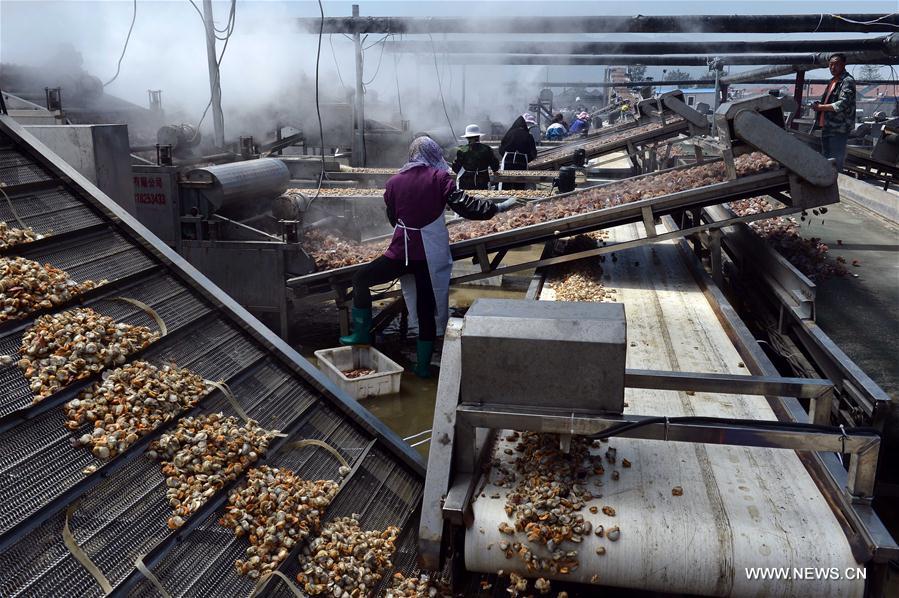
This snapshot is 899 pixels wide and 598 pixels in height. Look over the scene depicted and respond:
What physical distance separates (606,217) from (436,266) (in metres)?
1.46

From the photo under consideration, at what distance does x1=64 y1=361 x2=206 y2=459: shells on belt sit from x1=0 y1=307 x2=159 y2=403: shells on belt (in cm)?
8

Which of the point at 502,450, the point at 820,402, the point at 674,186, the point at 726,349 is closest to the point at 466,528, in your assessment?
the point at 502,450

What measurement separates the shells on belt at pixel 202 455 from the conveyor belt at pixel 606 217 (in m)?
3.41

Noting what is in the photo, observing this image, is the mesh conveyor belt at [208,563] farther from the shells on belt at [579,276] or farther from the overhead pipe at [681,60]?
the overhead pipe at [681,60]

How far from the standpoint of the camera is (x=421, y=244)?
5.73 meters

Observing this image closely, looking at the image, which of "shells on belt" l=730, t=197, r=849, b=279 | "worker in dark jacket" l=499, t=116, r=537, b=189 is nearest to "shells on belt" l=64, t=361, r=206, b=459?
"shells on belt" l=730, t=197, r=849, b=279

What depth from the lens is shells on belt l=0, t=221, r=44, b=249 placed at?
10.1 feet

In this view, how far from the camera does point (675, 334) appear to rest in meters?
4.52

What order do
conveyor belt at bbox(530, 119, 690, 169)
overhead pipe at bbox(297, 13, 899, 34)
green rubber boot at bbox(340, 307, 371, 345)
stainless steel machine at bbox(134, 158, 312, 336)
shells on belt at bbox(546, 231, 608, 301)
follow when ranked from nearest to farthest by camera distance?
shells on belt at bbox(546, 231, 608, 301) → green rubber boot at bbox(340, 307, 371, 345) → stainless steel machine at bbox(134, 158, 312, 336) → overhead pipe at bbox(297, 13, 899, 34) → conveyor belt at bbox(530, 119, 690, 169)

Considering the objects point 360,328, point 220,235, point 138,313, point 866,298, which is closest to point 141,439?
point 138,313

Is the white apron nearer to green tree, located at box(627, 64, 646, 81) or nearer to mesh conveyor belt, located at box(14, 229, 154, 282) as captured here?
mesh conveyor belt, located at box(14, 229, 154, 282)

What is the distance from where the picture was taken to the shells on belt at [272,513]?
92.7 inches

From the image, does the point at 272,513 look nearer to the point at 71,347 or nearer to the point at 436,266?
the point at 71,347

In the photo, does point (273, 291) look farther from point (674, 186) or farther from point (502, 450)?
point (502, 450)
